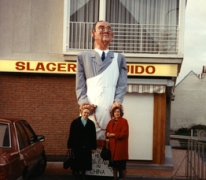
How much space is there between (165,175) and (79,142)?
5421mm

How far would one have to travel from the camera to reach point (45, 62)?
13930mm

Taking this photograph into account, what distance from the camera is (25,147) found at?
8.92 meters

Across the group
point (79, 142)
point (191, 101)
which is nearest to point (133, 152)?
point (79, 142)

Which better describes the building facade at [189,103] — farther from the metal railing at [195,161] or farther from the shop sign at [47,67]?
the metal railing at [195,161]

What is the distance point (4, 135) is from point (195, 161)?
5339 mm

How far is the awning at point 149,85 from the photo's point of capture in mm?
13641

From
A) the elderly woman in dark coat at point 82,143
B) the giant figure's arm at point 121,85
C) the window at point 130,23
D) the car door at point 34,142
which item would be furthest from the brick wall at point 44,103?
the giant figure's arm at point 121,85

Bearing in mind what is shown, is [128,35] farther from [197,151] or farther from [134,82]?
[197,151]

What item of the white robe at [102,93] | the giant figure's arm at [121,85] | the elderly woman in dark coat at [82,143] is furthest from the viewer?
the elderly woman in dark coat at [82,143]

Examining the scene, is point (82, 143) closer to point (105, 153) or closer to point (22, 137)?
point (105, 153)

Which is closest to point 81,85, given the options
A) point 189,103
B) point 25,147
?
point 25,147

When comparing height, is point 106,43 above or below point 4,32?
below

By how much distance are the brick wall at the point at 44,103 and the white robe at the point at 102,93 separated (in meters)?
7.19

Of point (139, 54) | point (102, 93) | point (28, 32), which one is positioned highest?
point (28, 32)
